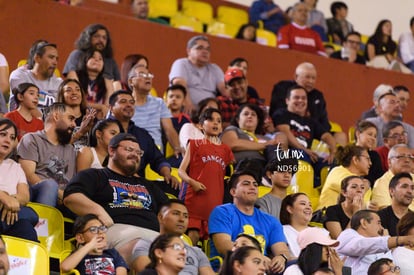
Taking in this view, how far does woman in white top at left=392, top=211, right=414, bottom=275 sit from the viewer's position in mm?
7645

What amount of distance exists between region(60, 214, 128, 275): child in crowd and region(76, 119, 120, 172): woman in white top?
117 centimetres

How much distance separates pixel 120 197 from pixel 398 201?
220cm

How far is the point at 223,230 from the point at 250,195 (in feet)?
1.17

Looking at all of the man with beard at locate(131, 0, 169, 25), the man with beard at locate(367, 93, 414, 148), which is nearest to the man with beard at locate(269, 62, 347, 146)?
the man with beard at locate(367, 93, 414, 148)

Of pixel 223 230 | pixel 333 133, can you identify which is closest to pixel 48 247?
pixel 223 230

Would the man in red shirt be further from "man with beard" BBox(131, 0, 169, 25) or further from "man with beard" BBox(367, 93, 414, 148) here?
"man with beard" BBox(367, 93, 414, 148)

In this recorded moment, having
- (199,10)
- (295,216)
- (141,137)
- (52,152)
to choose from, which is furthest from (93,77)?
(199,10)

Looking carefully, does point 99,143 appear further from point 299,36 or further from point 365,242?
point 299,36

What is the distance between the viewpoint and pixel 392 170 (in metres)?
9.33

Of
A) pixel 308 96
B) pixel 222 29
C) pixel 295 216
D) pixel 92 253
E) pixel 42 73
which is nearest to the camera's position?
pixel 92 253

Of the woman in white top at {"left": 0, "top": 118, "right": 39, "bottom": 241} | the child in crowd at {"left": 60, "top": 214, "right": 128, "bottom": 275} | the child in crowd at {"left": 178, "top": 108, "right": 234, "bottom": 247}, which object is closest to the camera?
the child in crowd at {"left": 60, "top": 214, "right": 128, "bottom": 275}

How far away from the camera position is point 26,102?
8.27 meters

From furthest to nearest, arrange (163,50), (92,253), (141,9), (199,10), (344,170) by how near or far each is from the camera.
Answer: (199,10) < (141,9) < (163,50) < (344,170) < (92,253)

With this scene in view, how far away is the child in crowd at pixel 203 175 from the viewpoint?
8008mm
